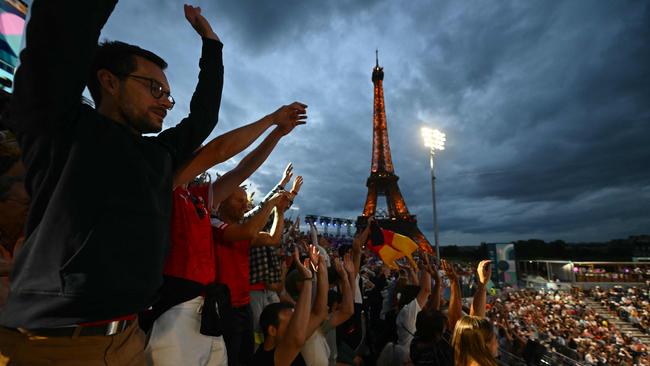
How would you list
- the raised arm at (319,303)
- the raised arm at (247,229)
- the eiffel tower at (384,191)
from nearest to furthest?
the raised arm at (247,229), the raised arm at (319,303), the eiffel tower at (384,191)

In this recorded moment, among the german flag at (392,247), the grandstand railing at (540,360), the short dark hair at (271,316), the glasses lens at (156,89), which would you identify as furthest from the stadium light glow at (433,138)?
the glasses lens at (156,89)

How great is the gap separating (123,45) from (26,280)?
980 mm

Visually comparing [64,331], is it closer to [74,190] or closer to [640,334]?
[74,190]

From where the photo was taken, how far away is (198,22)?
1795 millimetres

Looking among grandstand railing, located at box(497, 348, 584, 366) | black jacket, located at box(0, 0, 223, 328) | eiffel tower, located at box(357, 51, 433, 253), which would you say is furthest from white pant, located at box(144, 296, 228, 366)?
eiffel tower, located at box(357, 51, 433, 253)

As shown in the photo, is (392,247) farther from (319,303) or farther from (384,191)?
(384,191)

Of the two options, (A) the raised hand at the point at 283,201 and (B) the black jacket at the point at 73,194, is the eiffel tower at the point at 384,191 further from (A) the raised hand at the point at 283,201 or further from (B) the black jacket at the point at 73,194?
(B) the black jacket at the point at 73,194

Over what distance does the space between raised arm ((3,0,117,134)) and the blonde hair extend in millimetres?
3011

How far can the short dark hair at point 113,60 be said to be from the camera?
1398mm

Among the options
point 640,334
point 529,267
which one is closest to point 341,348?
point 640,334

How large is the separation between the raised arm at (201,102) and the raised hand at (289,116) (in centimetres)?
42

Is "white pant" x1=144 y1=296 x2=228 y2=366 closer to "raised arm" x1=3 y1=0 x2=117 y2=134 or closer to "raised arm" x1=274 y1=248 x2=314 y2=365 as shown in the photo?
"raised arm" x1=274 y1=248 x2=314 y2=365

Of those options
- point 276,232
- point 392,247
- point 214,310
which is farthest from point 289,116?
point 392,247

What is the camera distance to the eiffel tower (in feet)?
148
